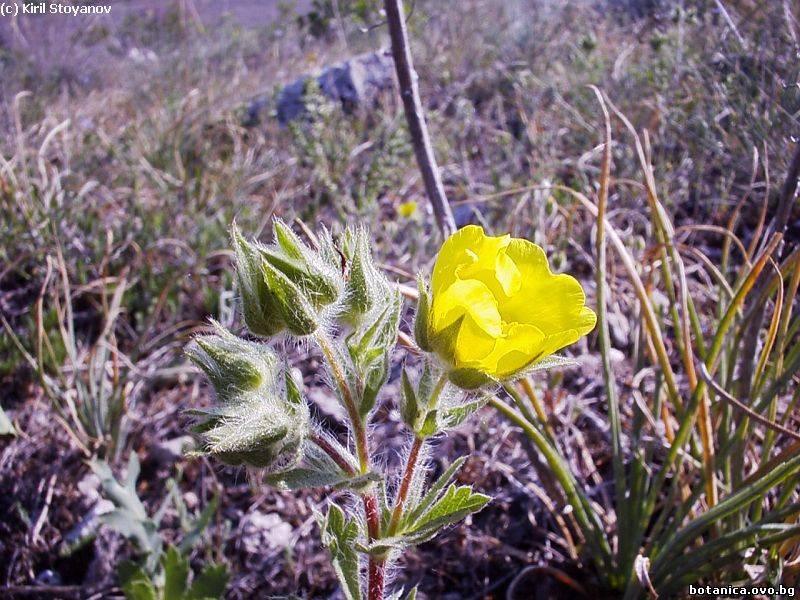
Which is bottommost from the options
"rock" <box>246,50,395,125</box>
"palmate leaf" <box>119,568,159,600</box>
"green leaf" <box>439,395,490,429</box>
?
"palmate leaf" <box>119,568,159,600</box>

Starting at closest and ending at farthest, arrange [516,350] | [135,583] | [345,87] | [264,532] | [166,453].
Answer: [516,350] < [135,583] < [264,532] < [166,453] < [345,87]

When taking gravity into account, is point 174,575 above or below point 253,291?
below

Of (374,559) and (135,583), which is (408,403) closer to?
(374,559)

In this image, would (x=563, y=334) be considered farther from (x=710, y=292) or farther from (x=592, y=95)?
(x=592, y=95)

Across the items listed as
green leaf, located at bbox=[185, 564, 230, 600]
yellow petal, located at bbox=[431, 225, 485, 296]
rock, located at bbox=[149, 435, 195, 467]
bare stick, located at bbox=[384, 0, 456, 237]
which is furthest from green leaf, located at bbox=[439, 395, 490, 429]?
rock, located at bbox=[149, 435, 195, 467]

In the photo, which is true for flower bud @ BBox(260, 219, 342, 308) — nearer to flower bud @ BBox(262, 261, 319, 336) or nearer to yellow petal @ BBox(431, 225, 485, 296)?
flower bud @ BBox(262, 261, 319, 336)

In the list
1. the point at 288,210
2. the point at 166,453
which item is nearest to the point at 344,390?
the point at 166,453
